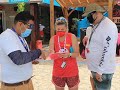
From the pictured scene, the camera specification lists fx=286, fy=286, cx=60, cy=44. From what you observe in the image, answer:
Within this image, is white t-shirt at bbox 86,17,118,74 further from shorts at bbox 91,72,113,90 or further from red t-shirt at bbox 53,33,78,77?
red t-shirt at bbox 53,33,78,77

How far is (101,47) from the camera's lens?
12.1 ft

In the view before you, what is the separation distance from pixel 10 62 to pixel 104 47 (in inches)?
46.4

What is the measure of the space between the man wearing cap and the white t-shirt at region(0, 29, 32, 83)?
3.01 ft

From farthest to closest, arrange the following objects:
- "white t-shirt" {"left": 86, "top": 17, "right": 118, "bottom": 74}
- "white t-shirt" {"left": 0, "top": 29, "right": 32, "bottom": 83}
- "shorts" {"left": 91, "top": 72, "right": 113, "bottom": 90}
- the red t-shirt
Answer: the red t-shirt, "shorts" {"left": 91, "top": 72, "right": 113, "bottom": 90}, "white t-shirt" {"left": 86, "top": 17, "right": 118, "bottom": 74}, "white t-shirt" {"left": 0, "top": 29, "right": 32, "bottom": 83}

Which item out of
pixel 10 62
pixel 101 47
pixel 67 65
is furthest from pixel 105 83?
pixel 10 62

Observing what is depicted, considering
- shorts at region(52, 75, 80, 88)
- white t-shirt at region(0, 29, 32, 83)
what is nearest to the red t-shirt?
shorts at region(52, 75, 80, 88)

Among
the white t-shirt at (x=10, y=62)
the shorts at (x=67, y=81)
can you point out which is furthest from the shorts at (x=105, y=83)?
the white t-shirt at (x=10, y=62)

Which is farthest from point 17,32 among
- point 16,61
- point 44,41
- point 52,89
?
point 44,41

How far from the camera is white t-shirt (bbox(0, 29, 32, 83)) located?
3.17 metres

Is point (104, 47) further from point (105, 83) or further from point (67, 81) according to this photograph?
point (67, 81)

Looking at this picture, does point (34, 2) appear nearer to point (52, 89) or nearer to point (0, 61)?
point (52, 89)

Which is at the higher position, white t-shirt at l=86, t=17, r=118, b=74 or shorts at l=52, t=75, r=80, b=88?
white t-shirt at l=86, t=17, r=118, b=74

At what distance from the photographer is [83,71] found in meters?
8.04

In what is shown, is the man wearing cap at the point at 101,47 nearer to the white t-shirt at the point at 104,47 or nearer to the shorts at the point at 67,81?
the white t-shirt at the point at 104,47
